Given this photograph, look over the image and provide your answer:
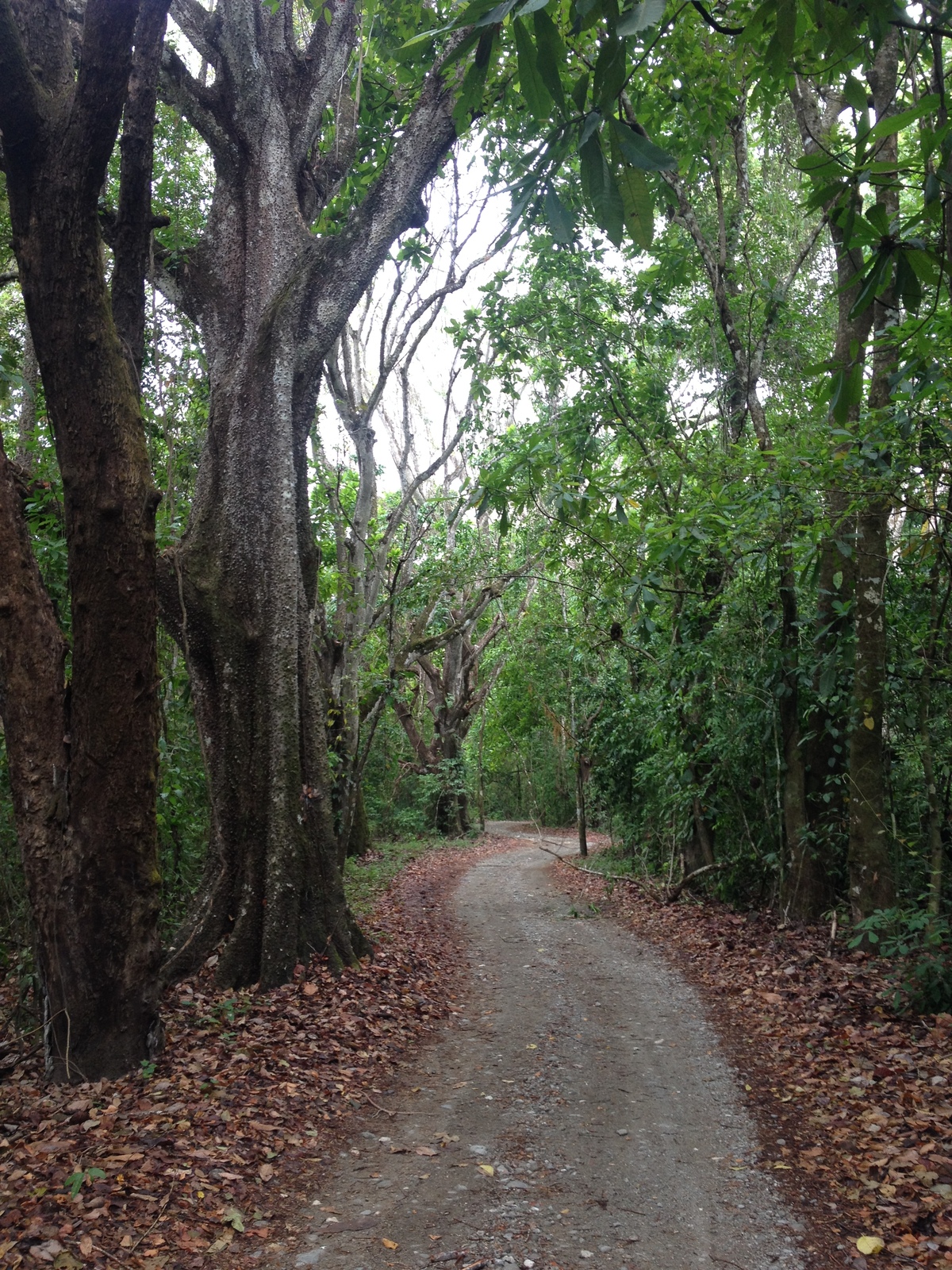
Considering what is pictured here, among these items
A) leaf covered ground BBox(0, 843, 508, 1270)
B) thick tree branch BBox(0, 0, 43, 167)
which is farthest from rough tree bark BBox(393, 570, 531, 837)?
thick tree branch BBox(0, 0, 43, 167)

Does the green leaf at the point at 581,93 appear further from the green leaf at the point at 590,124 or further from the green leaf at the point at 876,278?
Result: the green leaf at the point at 876,278

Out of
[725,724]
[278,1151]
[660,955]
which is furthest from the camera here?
[725,724]

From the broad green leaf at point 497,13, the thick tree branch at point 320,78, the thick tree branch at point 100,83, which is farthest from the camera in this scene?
the thick tree branch at point 320,78

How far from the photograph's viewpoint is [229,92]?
27.4ft

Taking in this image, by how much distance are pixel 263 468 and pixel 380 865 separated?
11.8 meters

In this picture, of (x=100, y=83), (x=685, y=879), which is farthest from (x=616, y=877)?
(x=100, y=83)

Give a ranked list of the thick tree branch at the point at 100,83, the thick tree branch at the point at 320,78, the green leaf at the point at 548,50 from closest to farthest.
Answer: the green leaf at the point at 548,50
the thick tree branch at the point at 100,83
the thick tree branch at the point at 320,78

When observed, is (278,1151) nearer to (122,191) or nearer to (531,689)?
(122,191)

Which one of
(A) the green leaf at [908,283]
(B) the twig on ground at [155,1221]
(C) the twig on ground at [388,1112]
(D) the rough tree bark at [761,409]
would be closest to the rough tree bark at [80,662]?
(B) the twig on ground at [155,1221]

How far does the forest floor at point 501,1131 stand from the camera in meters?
3.84

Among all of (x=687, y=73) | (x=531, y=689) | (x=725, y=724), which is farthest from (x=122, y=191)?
(x=531, y=689)

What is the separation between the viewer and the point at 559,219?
2.38m

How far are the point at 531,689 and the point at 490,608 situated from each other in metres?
3.12

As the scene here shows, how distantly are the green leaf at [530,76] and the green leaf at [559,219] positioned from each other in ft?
0.80
